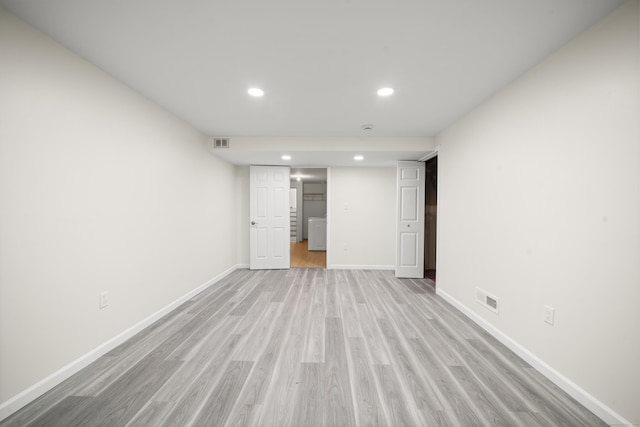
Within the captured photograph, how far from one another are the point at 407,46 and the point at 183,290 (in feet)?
11.4

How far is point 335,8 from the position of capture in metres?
1.29

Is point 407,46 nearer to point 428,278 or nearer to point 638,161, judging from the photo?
point 638,161

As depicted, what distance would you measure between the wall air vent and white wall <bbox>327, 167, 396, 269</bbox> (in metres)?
2.35

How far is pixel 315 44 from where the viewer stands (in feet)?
5.13

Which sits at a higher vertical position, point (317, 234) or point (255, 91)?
point (255, 91)

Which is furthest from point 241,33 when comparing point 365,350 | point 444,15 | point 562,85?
point 365,350

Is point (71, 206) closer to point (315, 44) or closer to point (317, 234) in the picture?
point (315, 44)

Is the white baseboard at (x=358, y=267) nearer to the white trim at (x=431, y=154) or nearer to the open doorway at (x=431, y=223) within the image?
the open doorway at (x=431, y=223)

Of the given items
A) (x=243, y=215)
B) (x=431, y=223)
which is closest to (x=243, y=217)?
(x=243, y=215)

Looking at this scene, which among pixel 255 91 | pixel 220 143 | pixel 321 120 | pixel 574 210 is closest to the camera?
pixel 574 210

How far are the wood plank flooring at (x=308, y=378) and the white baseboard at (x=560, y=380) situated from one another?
0.16ft

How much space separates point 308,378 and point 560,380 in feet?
5.56

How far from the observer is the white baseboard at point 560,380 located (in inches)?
50.4

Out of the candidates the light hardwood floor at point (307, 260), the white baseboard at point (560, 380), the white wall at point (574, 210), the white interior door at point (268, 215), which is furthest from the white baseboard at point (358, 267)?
the white wall at point (574, 210)
